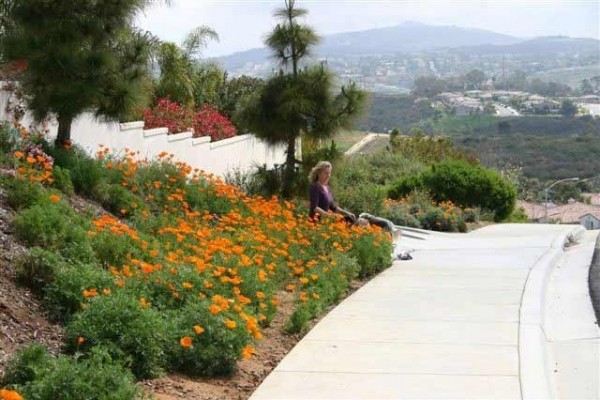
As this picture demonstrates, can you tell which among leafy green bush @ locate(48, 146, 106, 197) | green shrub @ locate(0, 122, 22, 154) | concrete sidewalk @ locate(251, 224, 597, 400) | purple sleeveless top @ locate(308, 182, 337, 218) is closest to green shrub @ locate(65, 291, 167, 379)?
concrete sidewalk @ locate(251, 224, 597, 400)

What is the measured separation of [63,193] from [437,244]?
9.19 metres

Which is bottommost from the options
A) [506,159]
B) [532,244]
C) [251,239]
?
[506,159]

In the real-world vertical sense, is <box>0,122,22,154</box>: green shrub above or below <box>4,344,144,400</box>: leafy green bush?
above

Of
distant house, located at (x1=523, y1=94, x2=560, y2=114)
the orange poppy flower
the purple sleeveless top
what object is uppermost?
the orange poppy flower

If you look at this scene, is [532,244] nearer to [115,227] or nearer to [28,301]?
[115,227]

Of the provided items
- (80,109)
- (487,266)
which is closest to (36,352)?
(80,109)

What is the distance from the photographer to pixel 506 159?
Result: 6309 cm

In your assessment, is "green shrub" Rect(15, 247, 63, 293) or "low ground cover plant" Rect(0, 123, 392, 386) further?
"green shrub" Rect(15, 247, 63, 293)

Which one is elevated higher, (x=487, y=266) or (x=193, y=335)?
(x=193, y=335)

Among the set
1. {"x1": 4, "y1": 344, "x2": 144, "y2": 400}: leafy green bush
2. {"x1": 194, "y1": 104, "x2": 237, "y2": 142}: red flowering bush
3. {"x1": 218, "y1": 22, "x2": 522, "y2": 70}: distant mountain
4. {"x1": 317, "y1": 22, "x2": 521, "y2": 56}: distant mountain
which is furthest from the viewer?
{"x1": 317, "y1": 22, "x2": 521, "y2": 56}: distant mountain

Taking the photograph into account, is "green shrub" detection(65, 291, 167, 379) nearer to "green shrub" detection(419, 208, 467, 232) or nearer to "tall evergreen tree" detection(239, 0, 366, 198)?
"tall evergreen tree" detection(239, 0, 366, 198)

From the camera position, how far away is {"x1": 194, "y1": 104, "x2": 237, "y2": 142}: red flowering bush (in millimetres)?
24344

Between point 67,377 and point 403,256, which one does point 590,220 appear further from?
point 67,377

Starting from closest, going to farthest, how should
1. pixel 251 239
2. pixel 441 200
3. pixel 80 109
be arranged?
1. pixel 251 239
2. pixel 80 109
3. pixel 441 200
